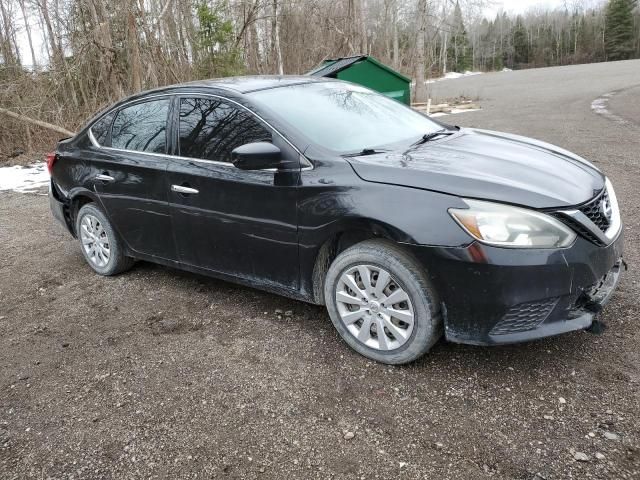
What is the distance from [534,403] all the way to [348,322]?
1.04 meters

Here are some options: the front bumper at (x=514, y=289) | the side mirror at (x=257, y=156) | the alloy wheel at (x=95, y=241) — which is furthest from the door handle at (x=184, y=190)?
the front bumper at (x=514, y=289)

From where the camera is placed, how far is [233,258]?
3506mm

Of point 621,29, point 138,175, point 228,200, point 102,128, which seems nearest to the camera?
point 228,200

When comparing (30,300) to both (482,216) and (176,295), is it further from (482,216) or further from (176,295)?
(482,216)

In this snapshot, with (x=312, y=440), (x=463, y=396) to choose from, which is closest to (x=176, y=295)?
(x=312, y=440)

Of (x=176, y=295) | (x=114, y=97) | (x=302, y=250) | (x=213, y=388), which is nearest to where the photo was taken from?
(x=213, y=388)

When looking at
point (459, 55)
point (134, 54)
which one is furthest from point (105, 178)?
point (459, 55)

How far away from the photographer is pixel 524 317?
257cm

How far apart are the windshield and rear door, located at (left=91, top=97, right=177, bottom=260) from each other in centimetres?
90

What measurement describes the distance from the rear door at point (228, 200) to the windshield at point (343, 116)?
0.22 m

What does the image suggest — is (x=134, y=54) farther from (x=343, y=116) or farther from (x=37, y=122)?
(x=343, y=116)

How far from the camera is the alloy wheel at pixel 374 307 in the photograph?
280 centimetres

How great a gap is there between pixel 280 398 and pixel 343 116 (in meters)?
1.88

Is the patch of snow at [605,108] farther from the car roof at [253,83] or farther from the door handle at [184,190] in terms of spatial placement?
the door handle at [184,190]
